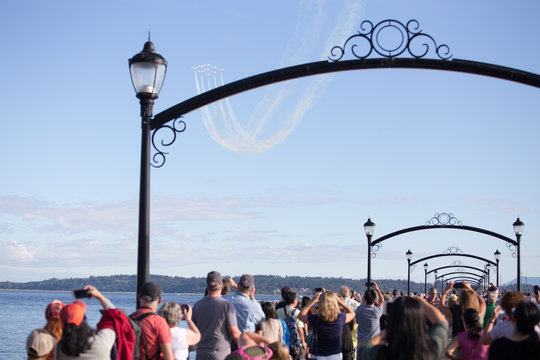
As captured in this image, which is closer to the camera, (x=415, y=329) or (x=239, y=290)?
(x=415, y=329)

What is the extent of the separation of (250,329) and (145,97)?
331 cm

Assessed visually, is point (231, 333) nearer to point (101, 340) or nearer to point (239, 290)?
point (239, 290)

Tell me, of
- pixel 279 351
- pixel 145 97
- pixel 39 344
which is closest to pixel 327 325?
pixel 279 351

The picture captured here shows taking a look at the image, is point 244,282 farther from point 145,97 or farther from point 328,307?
point 145,97

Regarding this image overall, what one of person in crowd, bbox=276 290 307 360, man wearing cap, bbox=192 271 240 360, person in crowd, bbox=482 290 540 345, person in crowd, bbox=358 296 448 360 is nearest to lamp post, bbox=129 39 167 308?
man wearing cap, bbox=192 271 240 360

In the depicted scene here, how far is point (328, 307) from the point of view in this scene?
862 cm

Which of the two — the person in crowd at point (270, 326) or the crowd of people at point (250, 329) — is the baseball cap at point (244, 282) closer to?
the crowd of people at point (250, 329)

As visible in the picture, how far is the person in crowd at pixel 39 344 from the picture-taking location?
240 inches

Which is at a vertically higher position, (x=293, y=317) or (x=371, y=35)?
(x=371, y=35)

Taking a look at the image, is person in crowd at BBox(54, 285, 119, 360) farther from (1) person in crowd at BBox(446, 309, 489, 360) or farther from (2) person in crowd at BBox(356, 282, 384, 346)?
(2) person in crowd at BBox(356, 282, 384, 346)

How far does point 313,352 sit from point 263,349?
2692mm

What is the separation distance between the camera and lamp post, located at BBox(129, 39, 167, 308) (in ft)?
27.8

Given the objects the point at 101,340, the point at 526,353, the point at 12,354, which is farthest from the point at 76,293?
Result: the point at 12,354

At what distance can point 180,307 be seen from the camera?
285 inches
